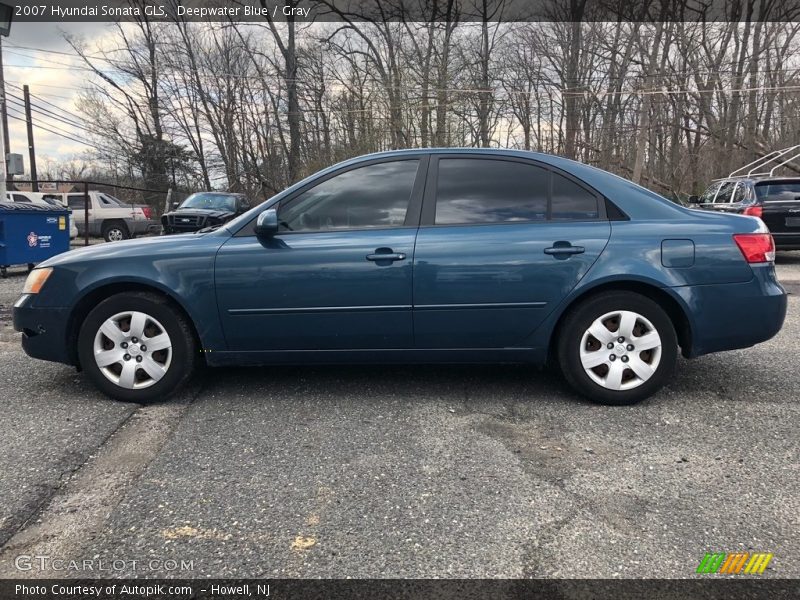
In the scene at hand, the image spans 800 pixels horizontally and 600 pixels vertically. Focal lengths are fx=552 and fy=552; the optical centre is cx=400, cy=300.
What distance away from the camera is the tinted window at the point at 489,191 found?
354 centimetres

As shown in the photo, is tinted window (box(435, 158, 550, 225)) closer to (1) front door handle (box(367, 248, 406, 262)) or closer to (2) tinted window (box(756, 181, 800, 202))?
(1) front door handle (box(367, 248, 406, 262))

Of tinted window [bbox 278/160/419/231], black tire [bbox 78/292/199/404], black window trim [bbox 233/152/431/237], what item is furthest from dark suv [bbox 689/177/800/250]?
black tire [bbox 78/292/199/404]

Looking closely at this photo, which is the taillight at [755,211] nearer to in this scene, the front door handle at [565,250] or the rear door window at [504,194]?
the rear door window at [504,194]

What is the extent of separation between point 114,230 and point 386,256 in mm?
16583

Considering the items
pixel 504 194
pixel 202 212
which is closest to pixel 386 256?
pixel 504 194

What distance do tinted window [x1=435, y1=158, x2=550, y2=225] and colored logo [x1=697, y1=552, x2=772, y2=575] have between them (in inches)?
82.6

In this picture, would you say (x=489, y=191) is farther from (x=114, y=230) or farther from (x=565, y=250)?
(x=114, y=230)

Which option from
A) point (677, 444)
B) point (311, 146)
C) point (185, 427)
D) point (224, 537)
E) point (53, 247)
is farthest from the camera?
point (311, 146)

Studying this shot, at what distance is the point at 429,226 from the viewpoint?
11.5 feet

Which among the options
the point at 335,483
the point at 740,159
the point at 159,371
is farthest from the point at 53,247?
the point at 740,159

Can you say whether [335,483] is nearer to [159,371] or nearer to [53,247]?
[159,371]

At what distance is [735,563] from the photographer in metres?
2.02

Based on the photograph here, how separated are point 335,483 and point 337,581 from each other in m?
0.67

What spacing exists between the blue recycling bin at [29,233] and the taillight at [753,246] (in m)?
10.9
